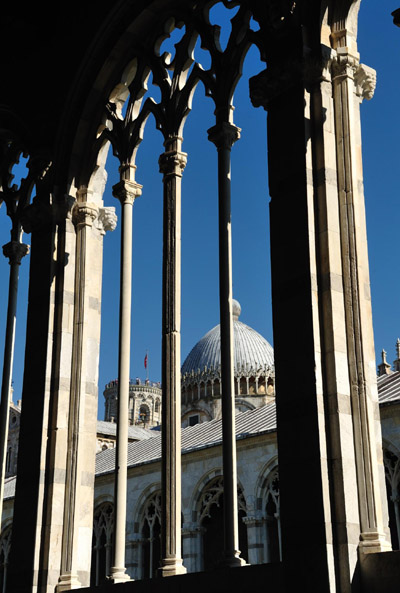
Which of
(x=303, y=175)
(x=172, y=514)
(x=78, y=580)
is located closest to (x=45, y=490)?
(x=78, y=580)

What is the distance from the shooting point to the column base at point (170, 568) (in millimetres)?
7762

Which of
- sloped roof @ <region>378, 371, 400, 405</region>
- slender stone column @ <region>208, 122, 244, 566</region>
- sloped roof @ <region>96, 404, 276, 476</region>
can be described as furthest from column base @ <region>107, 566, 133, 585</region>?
sloped roof @ <region>96, 404, 276, 476</region>

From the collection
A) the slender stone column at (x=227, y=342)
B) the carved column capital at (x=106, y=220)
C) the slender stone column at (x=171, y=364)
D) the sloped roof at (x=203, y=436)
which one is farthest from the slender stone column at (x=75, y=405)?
the sloped roof at (x=203, y=436)

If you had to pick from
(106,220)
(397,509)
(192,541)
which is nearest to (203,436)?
(192,541)

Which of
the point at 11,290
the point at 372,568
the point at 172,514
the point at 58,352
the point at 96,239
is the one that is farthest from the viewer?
the point at 11,290

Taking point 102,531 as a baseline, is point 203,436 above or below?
above

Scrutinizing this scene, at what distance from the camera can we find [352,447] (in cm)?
661

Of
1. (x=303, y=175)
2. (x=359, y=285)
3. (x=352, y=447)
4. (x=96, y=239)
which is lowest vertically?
(x=352, y=447)

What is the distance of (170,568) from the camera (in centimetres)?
778

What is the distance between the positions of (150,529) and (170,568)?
72.2ft

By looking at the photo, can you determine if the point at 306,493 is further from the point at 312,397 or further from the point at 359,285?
the point at 359,285

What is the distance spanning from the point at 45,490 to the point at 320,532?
4129mm

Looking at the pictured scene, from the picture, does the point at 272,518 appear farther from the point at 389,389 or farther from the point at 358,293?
the point at 358,293

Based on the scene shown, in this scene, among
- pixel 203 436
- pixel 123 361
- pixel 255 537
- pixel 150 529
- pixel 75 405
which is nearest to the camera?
pixel 123 361
